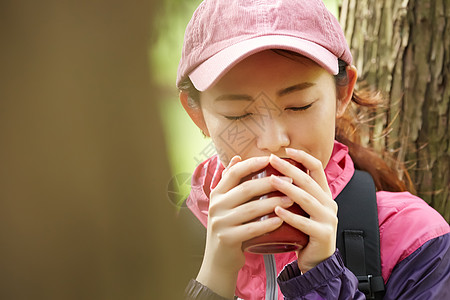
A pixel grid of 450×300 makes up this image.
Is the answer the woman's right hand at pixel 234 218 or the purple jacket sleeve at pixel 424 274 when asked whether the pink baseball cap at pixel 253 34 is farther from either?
the purple jacket sleeve at pixel 424 274

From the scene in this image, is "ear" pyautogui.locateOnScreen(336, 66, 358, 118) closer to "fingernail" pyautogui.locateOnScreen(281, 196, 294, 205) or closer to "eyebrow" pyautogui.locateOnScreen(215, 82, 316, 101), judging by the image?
→ "eyebrow" pyautogui.locateOnScreen(215, 82, 316, 101)

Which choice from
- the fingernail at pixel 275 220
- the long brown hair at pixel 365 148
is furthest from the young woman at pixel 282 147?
the long brown hair at pixel 365 148

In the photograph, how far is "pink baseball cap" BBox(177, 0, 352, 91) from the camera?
1447mm

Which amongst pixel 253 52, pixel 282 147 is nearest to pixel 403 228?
pixel 282 147

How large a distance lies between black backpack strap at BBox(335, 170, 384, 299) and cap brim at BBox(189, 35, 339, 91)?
48 cm

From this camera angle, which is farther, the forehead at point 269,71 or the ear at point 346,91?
the ear at point 346,91

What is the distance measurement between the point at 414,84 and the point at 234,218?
4.54ft

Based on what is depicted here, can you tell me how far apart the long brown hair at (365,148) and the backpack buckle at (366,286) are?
0.55 meters

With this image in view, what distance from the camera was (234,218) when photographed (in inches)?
51.4

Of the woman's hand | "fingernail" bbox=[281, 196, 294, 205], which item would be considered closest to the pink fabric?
the woman's hand

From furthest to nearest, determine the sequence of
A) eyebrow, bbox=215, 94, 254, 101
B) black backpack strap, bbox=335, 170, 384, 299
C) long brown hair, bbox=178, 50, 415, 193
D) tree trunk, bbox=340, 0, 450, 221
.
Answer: tree trunk, bbox=340, 0, 450, 221, long brown hair, bbox=178, 50, 415, 193, black backpack strap, bbox=335, 170, 384, 299, eyebrow, bbox=215, 94, 254, 101

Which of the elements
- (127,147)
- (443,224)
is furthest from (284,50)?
(127,147)

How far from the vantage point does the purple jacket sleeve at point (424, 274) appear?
1562mm

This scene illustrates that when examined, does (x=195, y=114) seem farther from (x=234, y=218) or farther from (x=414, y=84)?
(x=414, y=84)
